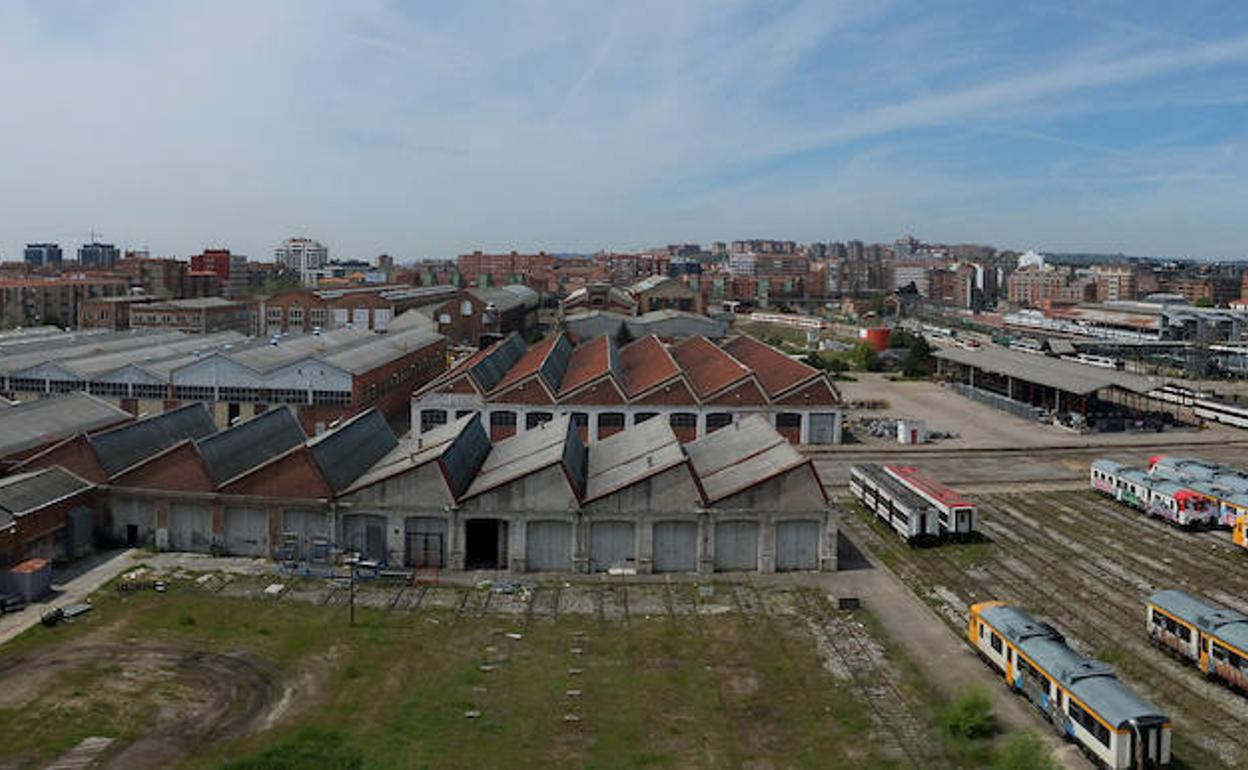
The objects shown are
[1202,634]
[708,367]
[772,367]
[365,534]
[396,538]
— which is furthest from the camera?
[708,367]

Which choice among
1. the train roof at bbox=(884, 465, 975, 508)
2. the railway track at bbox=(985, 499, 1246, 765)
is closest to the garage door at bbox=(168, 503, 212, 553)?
the train roof at bbox=(884, 465, 975, 508)

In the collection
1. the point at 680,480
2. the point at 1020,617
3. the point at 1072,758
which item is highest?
the point at 680,480

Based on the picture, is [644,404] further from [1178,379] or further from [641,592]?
[1178,379]

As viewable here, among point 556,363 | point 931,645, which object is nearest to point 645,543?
point 931,645

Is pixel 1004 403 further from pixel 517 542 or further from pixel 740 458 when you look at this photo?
pixel 517 542

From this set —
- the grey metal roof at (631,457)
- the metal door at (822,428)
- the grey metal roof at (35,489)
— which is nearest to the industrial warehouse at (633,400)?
the metal door at (822,428)

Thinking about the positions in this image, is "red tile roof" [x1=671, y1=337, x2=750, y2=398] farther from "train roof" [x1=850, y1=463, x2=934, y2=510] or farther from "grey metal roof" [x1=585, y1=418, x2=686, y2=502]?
"train roof" [x1=850, y1=463, x2=934, y2=510]

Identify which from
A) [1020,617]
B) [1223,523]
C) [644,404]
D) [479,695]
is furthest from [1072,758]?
[644,404]

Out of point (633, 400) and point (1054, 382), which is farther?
point (1054, 382)
